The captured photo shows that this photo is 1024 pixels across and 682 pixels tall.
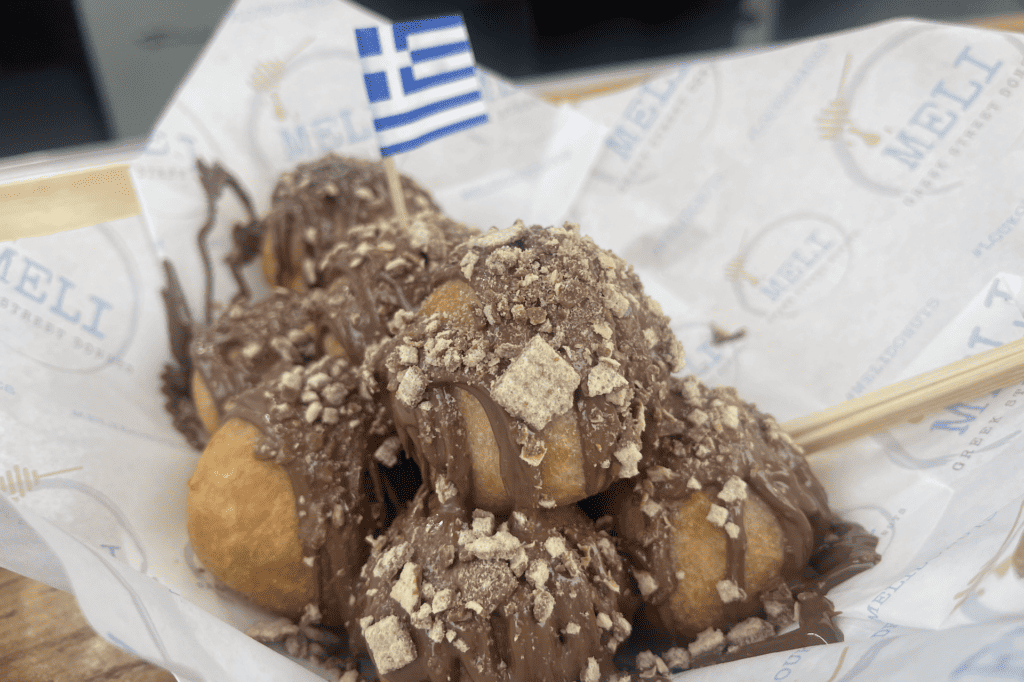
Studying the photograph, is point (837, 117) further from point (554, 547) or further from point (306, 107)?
point (306, 107)

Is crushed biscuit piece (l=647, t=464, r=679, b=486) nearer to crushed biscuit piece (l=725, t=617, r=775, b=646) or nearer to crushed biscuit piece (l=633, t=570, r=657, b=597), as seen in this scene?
crushed biscuit piece (l=633, t=570, r=657, b=597)

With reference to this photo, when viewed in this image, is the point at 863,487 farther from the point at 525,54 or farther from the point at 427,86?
the point at 525,54

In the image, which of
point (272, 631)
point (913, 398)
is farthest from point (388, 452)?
point (913, 398)

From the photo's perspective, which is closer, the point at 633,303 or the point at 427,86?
the point at 633,303

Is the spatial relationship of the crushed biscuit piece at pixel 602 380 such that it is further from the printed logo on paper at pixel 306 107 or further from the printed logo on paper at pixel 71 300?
the printed logo on paper at pixel 306 107

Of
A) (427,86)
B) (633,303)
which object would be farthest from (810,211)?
(427,86)
